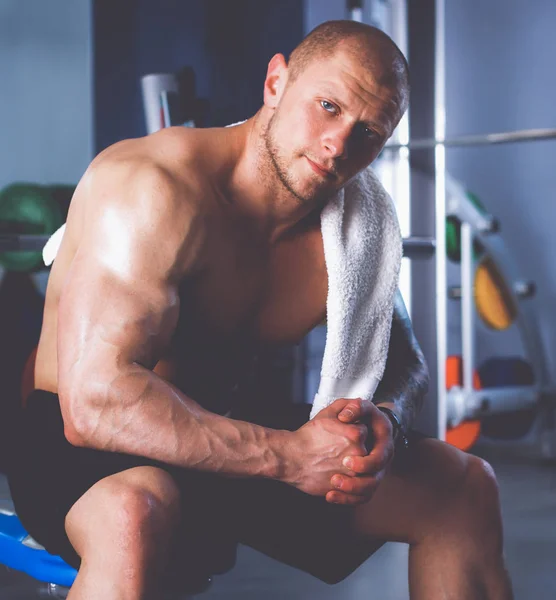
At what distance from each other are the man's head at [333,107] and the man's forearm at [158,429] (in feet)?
1.36

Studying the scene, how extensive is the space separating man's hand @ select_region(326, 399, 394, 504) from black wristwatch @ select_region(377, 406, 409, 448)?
0.09 metres

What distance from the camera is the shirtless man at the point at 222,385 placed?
108cm

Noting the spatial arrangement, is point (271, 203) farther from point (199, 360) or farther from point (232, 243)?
point (199, 360)

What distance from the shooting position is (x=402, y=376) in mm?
1476

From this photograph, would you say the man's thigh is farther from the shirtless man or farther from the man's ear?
the man's ear

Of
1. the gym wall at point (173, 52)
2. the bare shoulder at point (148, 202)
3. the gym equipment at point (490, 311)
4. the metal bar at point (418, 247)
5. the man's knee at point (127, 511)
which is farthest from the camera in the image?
the gym wall at point (173, 52)

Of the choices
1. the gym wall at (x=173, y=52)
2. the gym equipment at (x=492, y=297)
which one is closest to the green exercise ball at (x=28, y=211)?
the gym wall at (x=173, y=52)

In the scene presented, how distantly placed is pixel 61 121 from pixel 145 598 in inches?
123

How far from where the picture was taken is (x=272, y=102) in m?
1.35

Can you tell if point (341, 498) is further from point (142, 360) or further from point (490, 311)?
point (490, 311)

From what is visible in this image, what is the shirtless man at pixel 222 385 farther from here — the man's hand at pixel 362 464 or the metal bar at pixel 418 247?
the metal bar at pixel 418 247

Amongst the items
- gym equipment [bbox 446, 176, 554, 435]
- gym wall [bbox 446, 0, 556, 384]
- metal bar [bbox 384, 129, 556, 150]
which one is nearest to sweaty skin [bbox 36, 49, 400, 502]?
metal bar [bbox 384, 129, 556, 150]

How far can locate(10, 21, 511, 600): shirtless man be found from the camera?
3.56 ft

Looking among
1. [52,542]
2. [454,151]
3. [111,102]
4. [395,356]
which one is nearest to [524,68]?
[454,151]
